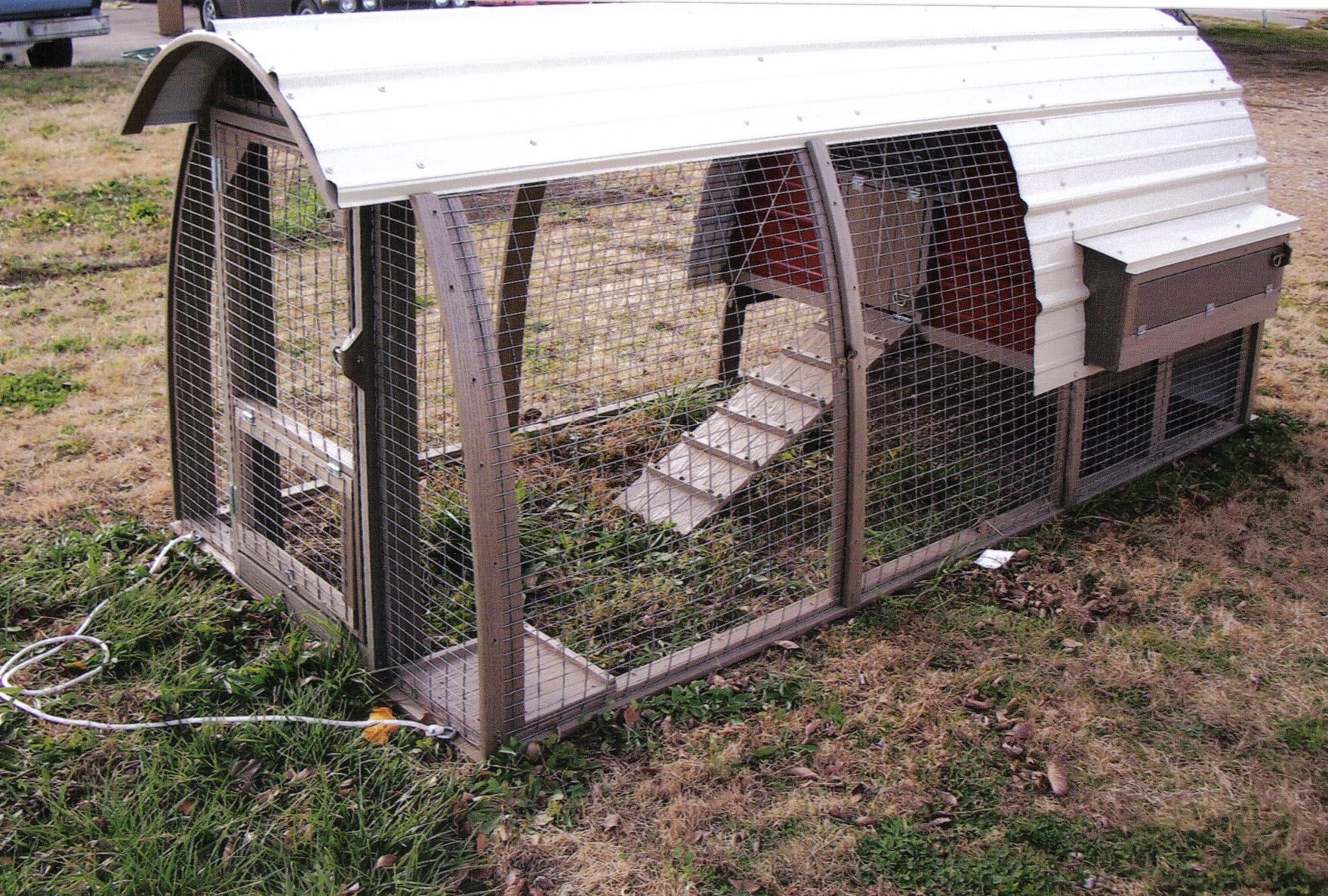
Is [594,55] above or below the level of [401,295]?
above

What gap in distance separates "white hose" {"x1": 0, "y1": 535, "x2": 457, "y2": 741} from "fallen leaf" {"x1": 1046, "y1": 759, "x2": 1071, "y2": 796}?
5.80ft

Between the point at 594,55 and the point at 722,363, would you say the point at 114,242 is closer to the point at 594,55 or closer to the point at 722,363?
the point at 722,363

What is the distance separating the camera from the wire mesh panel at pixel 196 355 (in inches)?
160

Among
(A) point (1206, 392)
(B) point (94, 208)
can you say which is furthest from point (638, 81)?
(B) point (94, 208)

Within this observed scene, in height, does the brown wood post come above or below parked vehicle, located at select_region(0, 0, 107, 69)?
below

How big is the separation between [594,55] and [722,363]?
2.45 meters

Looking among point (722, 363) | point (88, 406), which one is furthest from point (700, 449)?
point (88, 406)

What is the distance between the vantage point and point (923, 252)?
5105 millimetres

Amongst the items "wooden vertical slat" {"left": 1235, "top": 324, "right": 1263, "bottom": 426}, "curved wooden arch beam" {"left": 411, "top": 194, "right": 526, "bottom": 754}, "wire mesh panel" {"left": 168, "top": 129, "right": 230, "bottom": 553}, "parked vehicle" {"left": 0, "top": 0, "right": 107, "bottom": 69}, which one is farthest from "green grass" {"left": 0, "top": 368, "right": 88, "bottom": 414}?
"parked vehicle" {"left": 0, "top": 0, "right": 107, "bottom": 69}

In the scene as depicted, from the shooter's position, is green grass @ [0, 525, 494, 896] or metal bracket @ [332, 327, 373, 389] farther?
metal bracket @ [332, 327, 373, 389]

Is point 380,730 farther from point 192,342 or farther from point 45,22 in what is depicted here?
point 45,22

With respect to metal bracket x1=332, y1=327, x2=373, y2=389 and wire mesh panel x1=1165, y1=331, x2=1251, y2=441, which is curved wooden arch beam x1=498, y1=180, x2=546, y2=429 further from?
wire mesh panel x1=1165, y1=331, x2=1251, y2=441

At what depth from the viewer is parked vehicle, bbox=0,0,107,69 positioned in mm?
14523

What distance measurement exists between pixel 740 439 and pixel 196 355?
2.14m
